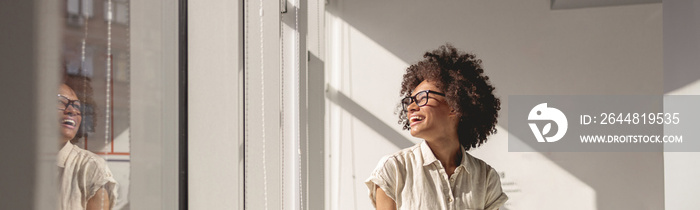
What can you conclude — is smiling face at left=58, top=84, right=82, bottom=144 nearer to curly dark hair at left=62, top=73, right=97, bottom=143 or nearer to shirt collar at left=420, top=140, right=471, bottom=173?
curly dark hair at left=62, top=73, right=97, bottom=143

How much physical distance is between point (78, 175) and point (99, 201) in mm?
48

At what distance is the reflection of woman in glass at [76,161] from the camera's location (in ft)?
0.87

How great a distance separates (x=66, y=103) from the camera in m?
0.27

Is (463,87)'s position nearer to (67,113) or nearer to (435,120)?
(435,120)

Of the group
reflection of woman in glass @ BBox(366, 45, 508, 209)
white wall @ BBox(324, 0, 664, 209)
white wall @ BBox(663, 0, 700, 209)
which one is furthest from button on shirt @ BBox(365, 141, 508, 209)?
white wall @ BBox(663, 0, 700, 209)

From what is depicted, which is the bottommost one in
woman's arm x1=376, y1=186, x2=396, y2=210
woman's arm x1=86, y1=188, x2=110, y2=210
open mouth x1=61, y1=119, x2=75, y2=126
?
woman's arm x1=376, y1=186, x2=396, y2=210

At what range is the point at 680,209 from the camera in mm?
2738

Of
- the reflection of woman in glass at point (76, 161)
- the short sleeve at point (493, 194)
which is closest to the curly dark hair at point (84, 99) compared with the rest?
the reflection of woman in glass at point (76, 161)

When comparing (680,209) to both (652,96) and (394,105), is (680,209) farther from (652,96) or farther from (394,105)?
(394,105)

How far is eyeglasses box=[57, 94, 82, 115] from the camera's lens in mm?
256

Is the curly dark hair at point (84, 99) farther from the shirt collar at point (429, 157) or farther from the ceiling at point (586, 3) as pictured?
the ceiling at point (586, 3)

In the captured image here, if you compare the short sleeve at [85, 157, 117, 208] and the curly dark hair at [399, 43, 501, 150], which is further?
the curly dark hair at [399, 43, 501, 150]

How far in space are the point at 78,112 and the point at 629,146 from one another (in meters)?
2.96

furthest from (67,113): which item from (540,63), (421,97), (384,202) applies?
(540,63)
